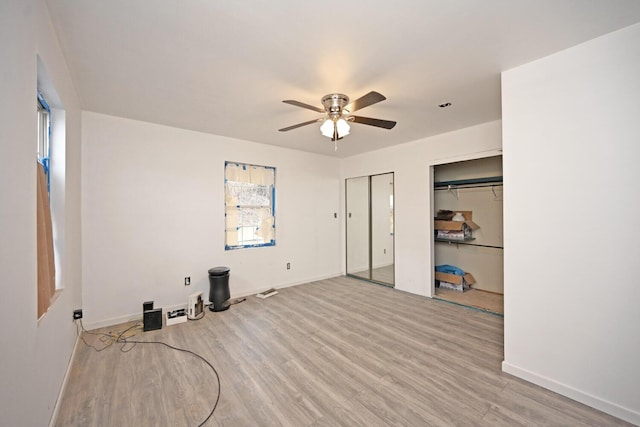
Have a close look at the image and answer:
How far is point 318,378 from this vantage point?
214 centimetres

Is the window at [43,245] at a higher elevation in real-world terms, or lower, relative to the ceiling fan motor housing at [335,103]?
lower

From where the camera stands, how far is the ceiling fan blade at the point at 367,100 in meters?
1.98

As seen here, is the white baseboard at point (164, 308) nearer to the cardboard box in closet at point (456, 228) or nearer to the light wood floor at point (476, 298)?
the light wood floor at point (476, 298)

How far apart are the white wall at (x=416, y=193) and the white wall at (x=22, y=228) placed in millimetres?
4303

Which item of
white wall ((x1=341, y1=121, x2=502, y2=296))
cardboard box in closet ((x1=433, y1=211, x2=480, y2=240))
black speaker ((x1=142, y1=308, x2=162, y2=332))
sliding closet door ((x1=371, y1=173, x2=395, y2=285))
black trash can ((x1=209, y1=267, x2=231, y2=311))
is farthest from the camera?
sliding closet door ((x1=371, y1=173, x2=395, y2=285))

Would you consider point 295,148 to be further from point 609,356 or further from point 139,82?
point 609,356

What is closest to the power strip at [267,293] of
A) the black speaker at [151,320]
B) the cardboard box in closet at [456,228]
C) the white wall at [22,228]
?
the black speaker at [151,320]

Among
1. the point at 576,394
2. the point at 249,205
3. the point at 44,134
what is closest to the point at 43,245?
the point at 44,134

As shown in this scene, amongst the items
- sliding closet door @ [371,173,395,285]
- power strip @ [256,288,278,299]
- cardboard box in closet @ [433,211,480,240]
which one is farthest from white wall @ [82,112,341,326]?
cardboard box in closet @ [433,211,480,240]

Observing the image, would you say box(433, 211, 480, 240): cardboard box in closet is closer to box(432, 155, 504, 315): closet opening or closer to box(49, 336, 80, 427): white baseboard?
box(432, 155, 504, 315): closet opening

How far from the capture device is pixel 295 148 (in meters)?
4.83

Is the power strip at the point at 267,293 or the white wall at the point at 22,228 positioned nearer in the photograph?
the white wall at the point at 22,228

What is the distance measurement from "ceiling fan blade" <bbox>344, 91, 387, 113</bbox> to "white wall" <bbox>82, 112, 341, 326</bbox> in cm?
254

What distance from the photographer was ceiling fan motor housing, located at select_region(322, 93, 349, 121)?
2482mm
